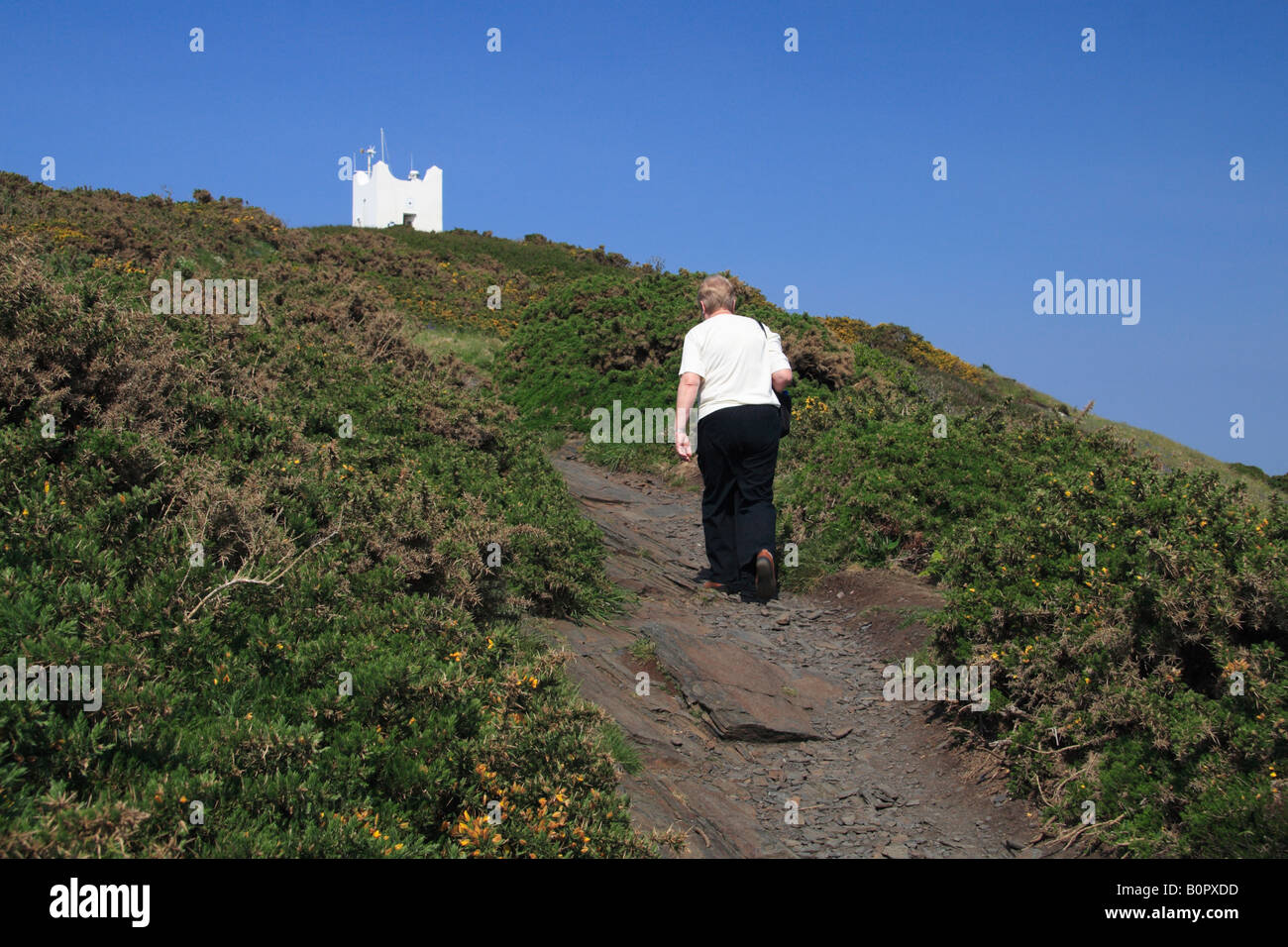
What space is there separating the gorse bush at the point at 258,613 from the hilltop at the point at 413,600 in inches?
0.7

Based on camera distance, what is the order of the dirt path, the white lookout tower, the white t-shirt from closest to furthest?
the dirt path → the white t-shirt → the white lookout tower

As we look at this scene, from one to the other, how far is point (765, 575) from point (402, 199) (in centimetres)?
7059

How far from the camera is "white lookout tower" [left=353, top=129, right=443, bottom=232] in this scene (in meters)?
71.6

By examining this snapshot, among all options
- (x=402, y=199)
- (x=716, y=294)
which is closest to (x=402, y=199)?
(x=402, y=199)

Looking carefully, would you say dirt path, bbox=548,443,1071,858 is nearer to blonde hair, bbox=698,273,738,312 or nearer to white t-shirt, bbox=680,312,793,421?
white t-shirt, bbox=680,312,793,421

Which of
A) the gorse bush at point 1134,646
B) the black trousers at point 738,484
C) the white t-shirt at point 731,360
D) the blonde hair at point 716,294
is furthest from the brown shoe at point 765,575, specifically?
the blonde hair at point 716,294

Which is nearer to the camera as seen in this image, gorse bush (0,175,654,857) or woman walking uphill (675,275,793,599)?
gorse bush (0,175,654,857)

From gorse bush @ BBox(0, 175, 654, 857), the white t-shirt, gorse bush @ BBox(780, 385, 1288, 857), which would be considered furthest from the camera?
the white t-shirt

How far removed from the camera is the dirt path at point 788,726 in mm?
5023

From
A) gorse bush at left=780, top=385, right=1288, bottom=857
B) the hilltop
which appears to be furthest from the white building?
gorse bush at left=780, top=385, right=1288, bottom=857

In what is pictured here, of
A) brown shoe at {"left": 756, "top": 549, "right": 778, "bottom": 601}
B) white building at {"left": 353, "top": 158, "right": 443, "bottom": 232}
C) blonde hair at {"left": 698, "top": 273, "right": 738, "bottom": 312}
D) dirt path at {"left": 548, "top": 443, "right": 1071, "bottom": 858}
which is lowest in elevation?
dirt path at {"left": 548, "top": 443, "right": 1071, "bottom": 858}

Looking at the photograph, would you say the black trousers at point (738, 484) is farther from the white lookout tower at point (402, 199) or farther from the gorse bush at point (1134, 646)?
the white lookout tower at point (402, 199)

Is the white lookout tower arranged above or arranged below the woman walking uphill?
above

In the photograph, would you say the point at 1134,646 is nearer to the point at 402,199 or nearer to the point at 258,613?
the point at 258,613
